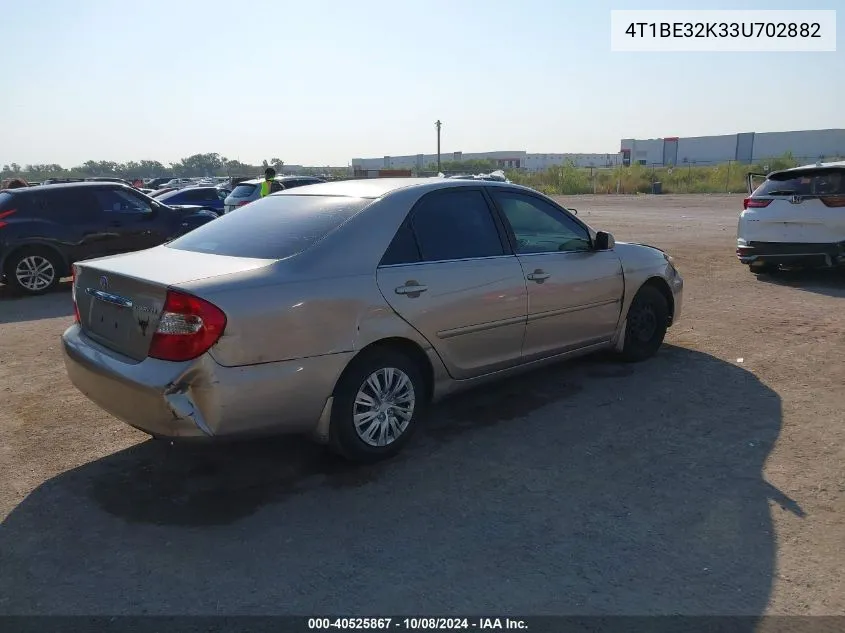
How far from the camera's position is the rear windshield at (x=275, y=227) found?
13.2 feet

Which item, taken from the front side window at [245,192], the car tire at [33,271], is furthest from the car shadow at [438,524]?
the front side window at [245,192]

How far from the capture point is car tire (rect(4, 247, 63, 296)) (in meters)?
10.1

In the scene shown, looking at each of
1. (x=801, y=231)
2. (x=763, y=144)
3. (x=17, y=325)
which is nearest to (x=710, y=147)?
(x=763, y=144)

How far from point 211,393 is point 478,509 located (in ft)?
4.94

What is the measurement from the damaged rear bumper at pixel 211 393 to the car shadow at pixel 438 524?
0.47 meters

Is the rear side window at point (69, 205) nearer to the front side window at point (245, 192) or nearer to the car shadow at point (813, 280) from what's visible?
the front side window at point (245, 192)

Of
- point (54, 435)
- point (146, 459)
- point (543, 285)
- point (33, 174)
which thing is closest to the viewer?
point (146, 459)

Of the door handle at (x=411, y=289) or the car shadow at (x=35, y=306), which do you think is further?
the car shadow at (x=35, y=306)

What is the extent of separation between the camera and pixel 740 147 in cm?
Result: 7894

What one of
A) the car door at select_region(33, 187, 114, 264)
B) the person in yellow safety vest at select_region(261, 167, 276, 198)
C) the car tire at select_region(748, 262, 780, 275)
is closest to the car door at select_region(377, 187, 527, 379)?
the car tire at select_region(748, 262, 780, 275)

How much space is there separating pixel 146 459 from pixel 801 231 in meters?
9.01

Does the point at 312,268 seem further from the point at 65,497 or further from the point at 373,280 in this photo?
the point at 65,497

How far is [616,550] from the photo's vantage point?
3.19 m

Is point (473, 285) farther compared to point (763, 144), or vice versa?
point (763, 144)
